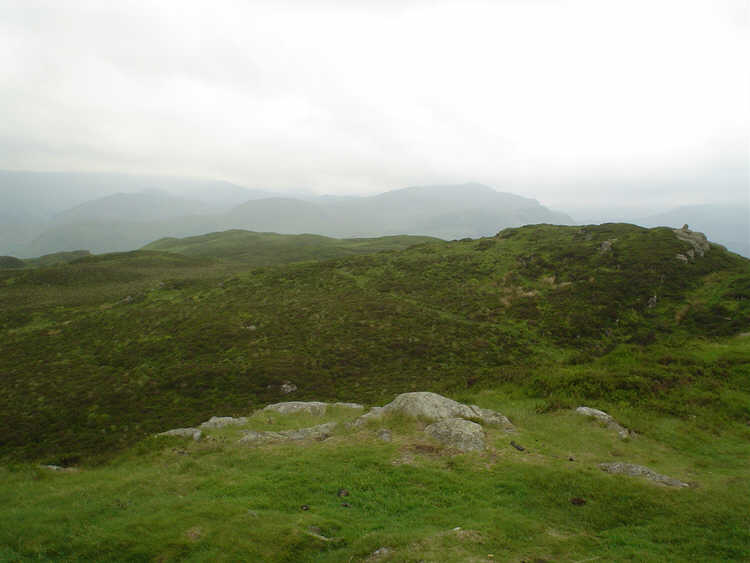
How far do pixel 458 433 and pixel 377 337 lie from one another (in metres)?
21.7

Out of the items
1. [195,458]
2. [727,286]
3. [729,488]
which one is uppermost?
[727,286]

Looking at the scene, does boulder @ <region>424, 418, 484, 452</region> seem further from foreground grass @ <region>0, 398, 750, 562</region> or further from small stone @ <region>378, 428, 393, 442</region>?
small stone @ <region>378, 428, 393, 442</region>

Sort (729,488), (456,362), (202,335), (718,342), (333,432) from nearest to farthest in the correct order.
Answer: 1. (729,488)
2. (333,432)
3. (718,342)
4. (456,362)
5. (202,335)

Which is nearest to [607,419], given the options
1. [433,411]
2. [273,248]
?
[433,411]

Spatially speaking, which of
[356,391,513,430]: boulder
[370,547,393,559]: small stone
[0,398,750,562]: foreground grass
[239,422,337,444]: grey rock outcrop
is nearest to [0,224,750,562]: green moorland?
[0,398,750,562]: foreground grass

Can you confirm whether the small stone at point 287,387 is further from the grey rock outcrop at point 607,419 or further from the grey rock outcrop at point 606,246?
the grey rock outcrop at point 606,246

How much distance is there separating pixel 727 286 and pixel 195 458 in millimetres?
56737

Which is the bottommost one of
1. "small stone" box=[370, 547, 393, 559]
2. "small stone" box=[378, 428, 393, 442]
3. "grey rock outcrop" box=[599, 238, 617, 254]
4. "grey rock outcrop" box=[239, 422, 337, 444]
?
"grey rock outcrop" box=[239, 422, 337, 444]

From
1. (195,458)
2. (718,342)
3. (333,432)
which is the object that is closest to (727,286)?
(718,342)

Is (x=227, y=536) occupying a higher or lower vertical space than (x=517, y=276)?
lower

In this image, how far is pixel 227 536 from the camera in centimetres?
1007

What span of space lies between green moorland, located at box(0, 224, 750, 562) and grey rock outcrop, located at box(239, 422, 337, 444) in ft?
2.97

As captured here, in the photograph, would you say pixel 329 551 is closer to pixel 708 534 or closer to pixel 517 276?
pixel 708 534

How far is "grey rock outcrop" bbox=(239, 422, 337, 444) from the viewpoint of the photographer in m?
18.4
